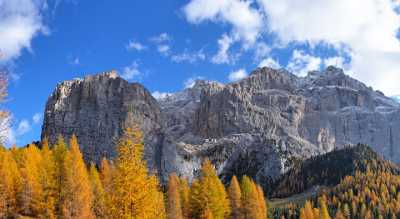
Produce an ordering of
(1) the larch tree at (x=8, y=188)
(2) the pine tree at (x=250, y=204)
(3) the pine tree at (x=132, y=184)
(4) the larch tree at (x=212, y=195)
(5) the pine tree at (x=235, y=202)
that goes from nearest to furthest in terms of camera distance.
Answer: (3) the pine tree at (x=132, y=184) → (1) the larch tree at (x=8, y=188) → (4) the larch tree at (x=212, y=195) → (2) the pine tree at (x=250, y=204) → (5) the pine tree at (x=235, y=202)

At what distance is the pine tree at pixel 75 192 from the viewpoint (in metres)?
67.3

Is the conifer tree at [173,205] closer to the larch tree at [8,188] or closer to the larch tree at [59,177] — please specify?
the larch tree at [59,177]

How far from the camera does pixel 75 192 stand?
224 ft

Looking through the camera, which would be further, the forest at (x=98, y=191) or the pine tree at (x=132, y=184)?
the forest at (x=98, y=191)

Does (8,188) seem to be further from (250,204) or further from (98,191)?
(250,204)

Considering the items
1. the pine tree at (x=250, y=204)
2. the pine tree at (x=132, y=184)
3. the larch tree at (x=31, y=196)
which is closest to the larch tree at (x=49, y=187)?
the larch tree at (x=31, y=196)

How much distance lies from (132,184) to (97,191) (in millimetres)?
54471

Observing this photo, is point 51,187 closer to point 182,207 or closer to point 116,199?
point 182,207

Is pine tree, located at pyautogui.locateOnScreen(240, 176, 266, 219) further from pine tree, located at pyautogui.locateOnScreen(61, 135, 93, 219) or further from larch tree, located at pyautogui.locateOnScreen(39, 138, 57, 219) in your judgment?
larch tree, located at pyautogui.locateOnScreen(39, 138, 57, 219)

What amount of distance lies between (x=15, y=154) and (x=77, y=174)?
96.7 feet

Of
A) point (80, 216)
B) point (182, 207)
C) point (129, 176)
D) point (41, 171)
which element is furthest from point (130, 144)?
point (182, 207)

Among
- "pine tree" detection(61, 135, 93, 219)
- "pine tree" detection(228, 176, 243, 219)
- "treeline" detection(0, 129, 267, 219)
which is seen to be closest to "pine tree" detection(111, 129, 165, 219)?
"treeline" detection(0, 129, 267, 219)

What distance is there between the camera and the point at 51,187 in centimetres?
6869

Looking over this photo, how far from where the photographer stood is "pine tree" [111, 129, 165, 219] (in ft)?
91.8
